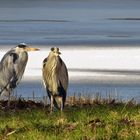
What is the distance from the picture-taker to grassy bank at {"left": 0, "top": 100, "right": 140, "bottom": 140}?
26.9ft

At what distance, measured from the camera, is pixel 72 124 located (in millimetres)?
8781

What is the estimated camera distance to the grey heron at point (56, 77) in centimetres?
1050

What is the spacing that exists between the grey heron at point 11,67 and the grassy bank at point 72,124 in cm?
149

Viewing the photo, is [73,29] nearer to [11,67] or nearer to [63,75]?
[11,67]

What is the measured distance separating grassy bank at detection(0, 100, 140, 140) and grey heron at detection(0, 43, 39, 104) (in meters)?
1.49

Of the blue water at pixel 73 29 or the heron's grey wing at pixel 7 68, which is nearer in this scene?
the heron's grey wing at pixel 7 68

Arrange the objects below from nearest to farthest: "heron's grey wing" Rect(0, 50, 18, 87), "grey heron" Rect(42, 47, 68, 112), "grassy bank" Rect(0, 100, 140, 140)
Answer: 1. "grassy bank" Rect(0, 100, 140, 140)
2. "grey heron" Rect(42, 47, 68, 112)
3. "heron's grey wing" Rect(0, 50, 18, 87)

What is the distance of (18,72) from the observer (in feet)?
39.4

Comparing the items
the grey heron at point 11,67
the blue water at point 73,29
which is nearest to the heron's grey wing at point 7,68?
the grey heron at point 11,67

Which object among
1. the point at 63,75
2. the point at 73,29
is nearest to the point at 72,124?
the point at 63,75

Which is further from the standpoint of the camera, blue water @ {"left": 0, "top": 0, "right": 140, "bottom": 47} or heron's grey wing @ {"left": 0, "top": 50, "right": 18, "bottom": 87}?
blue water @ {"left": 0, "top": 0, "right": 140, "bottom": 47}

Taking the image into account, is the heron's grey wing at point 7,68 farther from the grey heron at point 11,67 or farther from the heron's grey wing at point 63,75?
the heron's grey wing at point 63,75

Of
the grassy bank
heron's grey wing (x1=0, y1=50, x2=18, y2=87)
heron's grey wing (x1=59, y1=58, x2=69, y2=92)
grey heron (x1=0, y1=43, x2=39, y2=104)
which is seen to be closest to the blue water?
grey heron (x1=0, y1=43, x2=39, y2=104)

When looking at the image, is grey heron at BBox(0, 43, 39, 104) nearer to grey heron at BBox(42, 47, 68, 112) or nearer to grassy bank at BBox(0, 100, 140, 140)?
grey heron at BBox(42, 47, 68, 112)
